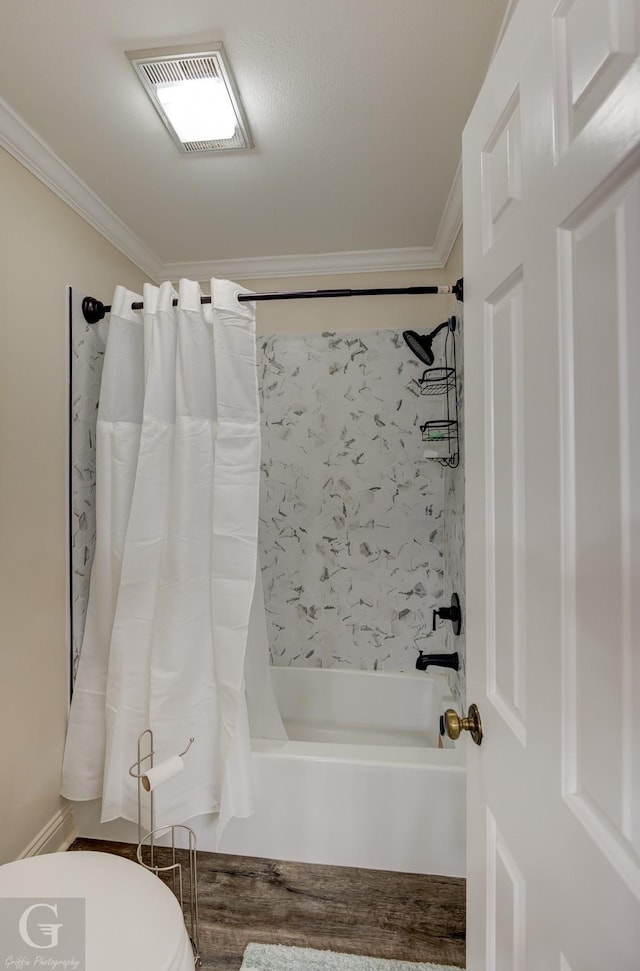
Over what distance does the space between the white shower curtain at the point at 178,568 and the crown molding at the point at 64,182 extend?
48 cm

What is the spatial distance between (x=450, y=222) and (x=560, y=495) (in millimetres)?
1892

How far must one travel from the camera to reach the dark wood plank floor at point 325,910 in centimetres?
138

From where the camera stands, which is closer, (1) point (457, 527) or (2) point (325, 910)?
(2) point (325, 910)

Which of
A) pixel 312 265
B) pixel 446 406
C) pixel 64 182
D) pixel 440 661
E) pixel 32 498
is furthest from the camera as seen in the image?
pixel 312 265

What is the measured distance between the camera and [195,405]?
5.40 feet

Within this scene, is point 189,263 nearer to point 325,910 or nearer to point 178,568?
point 178,568

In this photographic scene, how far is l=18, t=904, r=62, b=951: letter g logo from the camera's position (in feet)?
2.95

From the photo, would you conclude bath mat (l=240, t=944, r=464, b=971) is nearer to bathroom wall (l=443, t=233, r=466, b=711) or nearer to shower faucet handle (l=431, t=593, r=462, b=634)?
bathroom wall (l=443, t=233, r=466, b=711)

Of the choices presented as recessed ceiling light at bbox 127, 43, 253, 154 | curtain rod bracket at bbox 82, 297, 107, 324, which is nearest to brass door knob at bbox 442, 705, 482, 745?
recessed ceiling light at bbox 127, 43, 253, 154

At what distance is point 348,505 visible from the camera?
251 cm

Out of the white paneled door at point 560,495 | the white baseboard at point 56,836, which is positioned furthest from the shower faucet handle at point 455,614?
the white baseboard at point 56,836

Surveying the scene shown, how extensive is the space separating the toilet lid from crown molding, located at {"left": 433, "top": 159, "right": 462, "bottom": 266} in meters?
2.33

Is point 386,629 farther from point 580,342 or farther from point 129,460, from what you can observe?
point 580,342

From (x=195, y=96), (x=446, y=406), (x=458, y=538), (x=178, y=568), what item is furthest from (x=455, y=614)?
(x=195, y=96)
